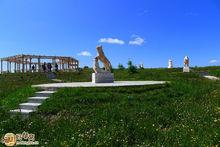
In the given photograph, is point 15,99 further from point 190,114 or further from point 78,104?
point 190,114

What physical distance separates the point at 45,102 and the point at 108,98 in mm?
2735

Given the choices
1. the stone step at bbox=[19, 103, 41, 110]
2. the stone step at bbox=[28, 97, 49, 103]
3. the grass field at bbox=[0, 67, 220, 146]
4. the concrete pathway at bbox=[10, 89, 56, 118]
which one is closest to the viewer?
the grass field at bbox=[0, 67, 220, 146]

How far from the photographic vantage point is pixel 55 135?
38.5ft

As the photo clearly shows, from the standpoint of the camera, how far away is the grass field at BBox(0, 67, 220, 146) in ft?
34.8

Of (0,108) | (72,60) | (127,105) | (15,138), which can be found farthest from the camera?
(72,60)

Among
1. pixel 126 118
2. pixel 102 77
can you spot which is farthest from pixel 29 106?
pixel 102 77

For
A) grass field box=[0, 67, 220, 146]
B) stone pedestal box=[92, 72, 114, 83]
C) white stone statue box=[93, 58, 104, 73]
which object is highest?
white stone statue box=[93, 58, 104, 73]

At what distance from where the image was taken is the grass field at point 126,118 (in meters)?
10.6

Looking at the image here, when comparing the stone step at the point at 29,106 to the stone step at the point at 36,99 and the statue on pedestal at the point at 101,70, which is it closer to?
the stone step at the point at 36,99

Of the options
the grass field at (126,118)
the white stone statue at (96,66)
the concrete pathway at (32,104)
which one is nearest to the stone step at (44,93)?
the concrete pathway at (32,104)

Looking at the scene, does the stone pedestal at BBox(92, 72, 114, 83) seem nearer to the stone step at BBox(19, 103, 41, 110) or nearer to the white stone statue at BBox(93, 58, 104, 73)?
the white stone statue at BBox(93, 58, 104, 73)

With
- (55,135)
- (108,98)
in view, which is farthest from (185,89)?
(55,135)

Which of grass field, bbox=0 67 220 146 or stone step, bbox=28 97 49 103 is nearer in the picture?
grass field, bbox=0 67 220 146

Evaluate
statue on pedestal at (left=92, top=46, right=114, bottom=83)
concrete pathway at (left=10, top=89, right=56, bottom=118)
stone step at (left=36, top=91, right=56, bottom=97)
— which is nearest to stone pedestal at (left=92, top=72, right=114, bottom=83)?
statue on pedestal at (left=92, top=46, right=114, bottom=83)
